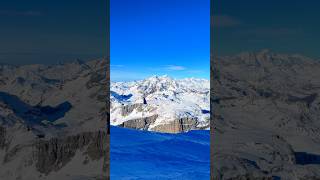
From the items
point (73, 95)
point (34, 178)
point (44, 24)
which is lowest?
point (34, 178)

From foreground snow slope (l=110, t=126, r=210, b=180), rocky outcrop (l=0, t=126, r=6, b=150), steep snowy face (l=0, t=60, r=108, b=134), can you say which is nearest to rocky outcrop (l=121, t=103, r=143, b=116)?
foreground snow slope (l=110, t=126, r=210, b=180)

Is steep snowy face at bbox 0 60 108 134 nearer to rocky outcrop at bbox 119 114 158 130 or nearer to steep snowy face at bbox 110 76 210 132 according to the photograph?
steep snowy face at bbox 110 76 210 132

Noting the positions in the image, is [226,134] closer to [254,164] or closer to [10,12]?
[254,164]

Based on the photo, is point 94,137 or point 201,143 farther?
point 201,143

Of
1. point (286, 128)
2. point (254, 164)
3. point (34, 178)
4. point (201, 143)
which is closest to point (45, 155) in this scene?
point (34, 178)

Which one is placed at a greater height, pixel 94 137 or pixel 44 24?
pixel 44 24

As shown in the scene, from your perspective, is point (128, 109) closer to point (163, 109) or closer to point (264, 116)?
point (163, 109)

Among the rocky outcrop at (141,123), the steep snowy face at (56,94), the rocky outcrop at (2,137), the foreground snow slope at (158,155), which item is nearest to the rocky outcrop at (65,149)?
the steep snowy face at (56,94)
